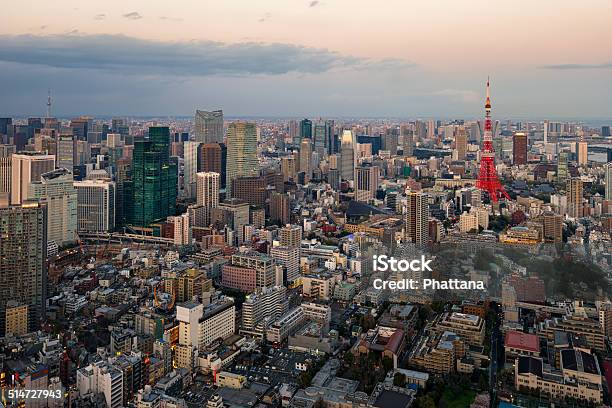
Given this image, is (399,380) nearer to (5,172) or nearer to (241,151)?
(5,172)

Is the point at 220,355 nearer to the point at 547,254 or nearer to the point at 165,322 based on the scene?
the point at 165,322

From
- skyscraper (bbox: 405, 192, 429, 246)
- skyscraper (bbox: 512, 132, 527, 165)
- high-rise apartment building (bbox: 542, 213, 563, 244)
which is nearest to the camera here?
high-rise apartment building (bbox: 542, 213, 563, 244)

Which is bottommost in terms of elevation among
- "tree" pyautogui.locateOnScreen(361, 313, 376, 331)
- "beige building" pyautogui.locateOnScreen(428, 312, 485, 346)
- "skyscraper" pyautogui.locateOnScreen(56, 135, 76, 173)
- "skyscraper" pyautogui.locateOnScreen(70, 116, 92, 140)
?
"tree" pyautogui.locateOnScreen(361, 313, 376, 331)

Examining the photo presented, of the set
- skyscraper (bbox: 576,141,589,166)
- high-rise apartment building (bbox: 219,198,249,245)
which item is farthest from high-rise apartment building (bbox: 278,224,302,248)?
skyscraper (bbox: 576,141,589,166)

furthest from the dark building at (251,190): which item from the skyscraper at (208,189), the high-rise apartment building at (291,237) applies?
the high-rise apartment building at (291,237)

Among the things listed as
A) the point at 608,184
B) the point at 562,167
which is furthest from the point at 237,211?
the point at 562,167

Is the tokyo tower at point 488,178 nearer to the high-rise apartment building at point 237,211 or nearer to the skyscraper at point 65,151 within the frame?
the high-rise apartment building at point 237,211

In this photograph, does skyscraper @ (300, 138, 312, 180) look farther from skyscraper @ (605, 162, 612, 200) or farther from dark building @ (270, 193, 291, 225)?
skyscraper @ (605, 162, 612, 200)

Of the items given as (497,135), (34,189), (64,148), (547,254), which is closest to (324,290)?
(547,254)
